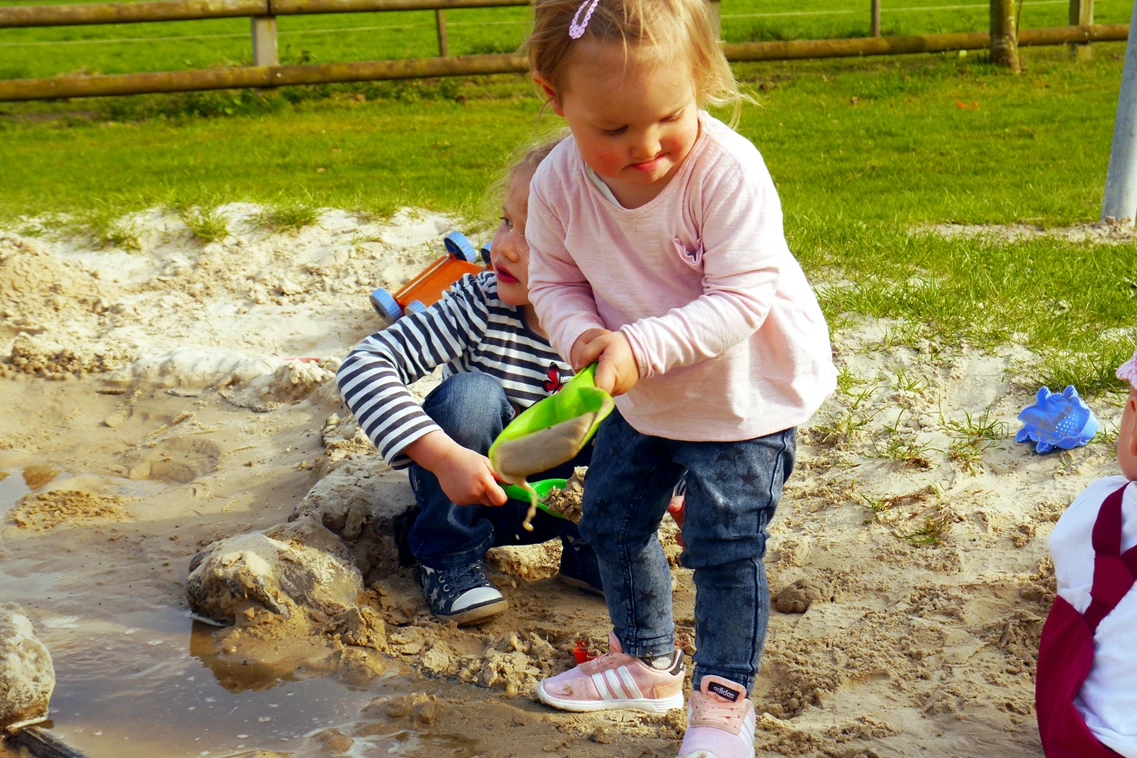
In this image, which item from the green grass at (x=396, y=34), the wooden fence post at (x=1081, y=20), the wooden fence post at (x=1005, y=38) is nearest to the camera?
the wooden fence post at (x=1005, y=38)

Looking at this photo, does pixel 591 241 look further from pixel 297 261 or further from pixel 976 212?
pixel 976 212

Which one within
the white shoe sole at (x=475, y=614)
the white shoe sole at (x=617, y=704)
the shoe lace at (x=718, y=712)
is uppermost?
the shoe lace at (x=718, y=712)

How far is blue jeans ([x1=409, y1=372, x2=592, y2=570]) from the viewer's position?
2605 mm

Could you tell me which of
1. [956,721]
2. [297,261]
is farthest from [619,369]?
[297,261]

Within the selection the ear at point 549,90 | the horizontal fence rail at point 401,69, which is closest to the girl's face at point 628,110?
the ear at point 549,90

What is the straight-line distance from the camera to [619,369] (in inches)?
69.9

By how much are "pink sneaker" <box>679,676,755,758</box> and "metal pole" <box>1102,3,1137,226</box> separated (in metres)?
3.86

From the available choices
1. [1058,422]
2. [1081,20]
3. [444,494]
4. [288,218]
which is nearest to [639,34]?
[444,494]

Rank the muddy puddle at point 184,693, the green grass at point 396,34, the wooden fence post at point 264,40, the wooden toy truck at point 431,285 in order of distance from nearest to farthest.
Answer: the muddy puddle at point 184,693 < the wooden toy truck at point 431,285 < the wooden fence post at point 264,40 < the green grass at point 396,34

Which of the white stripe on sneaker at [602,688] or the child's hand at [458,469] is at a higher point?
the child's hand at [458,469]

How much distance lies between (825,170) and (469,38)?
1068 cm

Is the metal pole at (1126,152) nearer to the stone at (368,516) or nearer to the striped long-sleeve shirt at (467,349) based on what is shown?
the striped long-sleeve shirt at (467,349)

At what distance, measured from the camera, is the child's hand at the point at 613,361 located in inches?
69.4

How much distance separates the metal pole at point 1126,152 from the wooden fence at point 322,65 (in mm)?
4887
